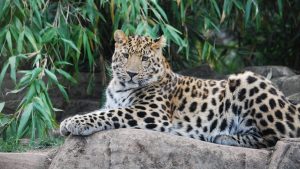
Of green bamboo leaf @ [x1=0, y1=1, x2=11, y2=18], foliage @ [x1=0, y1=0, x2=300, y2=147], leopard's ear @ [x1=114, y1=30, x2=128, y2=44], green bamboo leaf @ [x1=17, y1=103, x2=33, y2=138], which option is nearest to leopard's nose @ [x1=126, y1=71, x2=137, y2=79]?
leopard's ear @ [x1=114, y1=30, x2=128, y2=44]

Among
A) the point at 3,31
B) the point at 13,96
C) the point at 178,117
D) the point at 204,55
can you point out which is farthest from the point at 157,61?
the point at 13,96

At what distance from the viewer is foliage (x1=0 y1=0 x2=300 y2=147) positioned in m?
9.76

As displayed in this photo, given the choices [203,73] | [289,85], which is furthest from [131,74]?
[203,73]

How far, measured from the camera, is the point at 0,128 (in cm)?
1073

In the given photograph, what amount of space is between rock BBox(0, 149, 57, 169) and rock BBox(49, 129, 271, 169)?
0.30 m

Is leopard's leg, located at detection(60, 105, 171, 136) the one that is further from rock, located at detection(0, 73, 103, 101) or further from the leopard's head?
rock, located at detection(0, 73, 103, 101)

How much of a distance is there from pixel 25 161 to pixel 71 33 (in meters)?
3.32

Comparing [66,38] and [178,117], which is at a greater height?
[66,38]

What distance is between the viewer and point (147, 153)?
763 cm

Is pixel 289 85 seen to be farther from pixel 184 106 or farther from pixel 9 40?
pixel 9 40

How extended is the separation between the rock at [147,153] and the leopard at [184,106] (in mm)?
246

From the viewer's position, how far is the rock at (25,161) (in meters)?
8.24

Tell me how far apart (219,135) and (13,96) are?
5.43 meters

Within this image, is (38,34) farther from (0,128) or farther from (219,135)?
(219,135)
